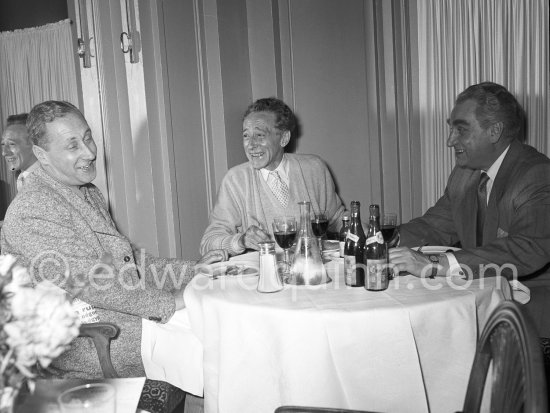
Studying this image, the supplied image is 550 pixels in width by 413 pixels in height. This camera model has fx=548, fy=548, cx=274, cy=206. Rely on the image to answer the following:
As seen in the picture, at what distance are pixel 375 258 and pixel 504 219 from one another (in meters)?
1.04

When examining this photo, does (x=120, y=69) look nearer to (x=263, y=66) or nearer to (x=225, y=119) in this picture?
(x=225, y=119)

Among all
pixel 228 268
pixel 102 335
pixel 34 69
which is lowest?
pixel 102 335

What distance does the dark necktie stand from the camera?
2.77 metres

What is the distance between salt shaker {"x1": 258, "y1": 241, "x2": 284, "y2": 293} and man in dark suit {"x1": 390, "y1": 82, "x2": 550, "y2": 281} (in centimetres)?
44

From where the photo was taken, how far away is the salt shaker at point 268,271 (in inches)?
72.1

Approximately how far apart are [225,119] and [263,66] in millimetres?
580

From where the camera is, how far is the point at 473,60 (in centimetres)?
368

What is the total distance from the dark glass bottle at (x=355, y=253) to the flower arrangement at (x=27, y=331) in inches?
47.5

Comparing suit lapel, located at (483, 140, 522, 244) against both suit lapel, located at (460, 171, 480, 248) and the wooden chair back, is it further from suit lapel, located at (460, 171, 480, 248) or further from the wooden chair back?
the wooden chair back

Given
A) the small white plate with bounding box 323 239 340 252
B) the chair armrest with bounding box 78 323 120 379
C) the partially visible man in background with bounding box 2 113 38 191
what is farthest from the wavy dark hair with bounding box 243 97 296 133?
the partially visible man in background with bounding box 2 113 38 191

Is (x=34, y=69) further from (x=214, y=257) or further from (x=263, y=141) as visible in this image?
(x=214, y=257)

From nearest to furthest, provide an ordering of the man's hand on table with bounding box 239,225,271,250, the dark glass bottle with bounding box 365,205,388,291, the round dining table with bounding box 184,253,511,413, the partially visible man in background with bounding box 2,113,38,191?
the round dining table with bounding box 184,253,511,413 → the dark glass bottle with bounding box 365,205,388,291 → the man's hand on table with bounding box 239,225,271,250 → the partially visible man in background with bounding box 2,113,38,191

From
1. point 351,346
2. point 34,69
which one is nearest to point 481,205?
point 351,346

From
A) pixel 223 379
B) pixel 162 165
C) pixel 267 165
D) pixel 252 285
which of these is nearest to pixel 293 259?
pixel 252 285
